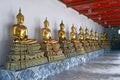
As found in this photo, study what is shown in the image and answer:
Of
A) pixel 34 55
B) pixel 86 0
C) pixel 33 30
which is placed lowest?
pixel 34 55

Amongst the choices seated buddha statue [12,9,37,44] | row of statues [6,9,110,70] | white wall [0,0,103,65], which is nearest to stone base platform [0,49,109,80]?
row of statues [6,9,110,70]

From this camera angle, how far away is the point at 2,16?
4.00 metres

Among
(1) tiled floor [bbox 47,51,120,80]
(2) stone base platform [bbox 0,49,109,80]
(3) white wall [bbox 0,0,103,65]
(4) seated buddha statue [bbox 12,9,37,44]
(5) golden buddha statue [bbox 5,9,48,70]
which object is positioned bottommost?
(1) tiled floor [bbox 47,51,120,80]

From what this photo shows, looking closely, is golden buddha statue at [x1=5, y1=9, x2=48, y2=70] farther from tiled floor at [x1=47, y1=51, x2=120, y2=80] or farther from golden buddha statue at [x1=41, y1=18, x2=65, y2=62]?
tiled floor at [x1=47, y1=51, x2=120, y2=80]

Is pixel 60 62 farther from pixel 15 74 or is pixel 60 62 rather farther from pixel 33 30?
pixel 15 74

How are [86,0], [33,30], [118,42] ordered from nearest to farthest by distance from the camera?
[33,30] < [86,0] < [118,42]

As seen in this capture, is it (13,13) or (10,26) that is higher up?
(13,13)

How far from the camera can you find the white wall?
4.03 metres

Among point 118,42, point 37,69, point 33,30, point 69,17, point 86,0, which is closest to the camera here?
point 37,69

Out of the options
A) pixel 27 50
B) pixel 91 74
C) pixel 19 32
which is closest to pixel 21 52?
pixel 27 50

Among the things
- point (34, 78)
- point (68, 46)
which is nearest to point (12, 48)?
point (34, 78)

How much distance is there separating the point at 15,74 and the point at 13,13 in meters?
1.56

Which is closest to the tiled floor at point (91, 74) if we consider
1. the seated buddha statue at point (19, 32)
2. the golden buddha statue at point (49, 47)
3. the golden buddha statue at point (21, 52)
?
the golden buddha statue at point (49, 47)

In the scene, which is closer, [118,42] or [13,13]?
[13,13]
